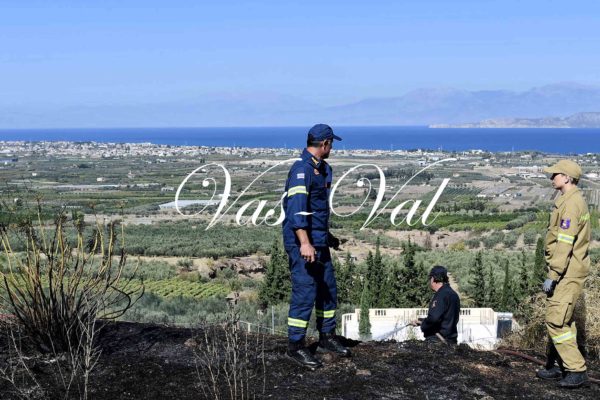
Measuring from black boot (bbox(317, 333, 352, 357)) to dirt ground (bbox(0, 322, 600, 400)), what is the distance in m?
0.09

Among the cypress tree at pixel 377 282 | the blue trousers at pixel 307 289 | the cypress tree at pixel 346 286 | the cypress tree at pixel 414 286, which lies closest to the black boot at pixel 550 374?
the blue trousers at pixel 307 289

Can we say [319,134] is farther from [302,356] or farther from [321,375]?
[321,375]

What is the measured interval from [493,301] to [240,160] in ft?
432

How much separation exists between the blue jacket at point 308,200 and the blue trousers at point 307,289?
0.10 meters

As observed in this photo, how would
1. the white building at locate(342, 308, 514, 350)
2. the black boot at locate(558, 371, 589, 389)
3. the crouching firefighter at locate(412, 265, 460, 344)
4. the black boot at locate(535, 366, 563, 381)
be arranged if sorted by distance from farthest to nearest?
1. the white building at locate(342, 308, 514, 350)
2. the crouching firefighter at locate(412, 265, 460, 344)
3. the black boot at locate(535, 366, 563, 381)
4. the black boot at locate(558, 371, 589, 389)

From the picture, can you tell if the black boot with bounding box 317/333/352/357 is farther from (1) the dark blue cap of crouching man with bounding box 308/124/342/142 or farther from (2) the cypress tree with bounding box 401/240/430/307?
(2) the cypress tree with bounding box 401/240/430/307

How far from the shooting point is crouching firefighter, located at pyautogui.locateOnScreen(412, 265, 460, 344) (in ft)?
20.3

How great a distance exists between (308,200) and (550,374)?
6.83ft

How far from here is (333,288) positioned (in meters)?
5.30

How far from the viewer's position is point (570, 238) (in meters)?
4.81

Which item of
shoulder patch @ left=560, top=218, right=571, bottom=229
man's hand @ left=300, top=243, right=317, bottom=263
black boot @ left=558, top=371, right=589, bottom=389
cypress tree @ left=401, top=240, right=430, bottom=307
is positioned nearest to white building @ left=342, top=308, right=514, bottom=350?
cypress tree @ left=401, top=240, right=430, bottom=307

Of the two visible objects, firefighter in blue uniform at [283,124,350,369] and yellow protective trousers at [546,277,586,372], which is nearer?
yellow protective trousers at [546,277,586,372]

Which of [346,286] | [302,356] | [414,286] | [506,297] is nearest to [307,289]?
[302,356]

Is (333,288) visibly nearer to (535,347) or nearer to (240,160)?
(535,347)
